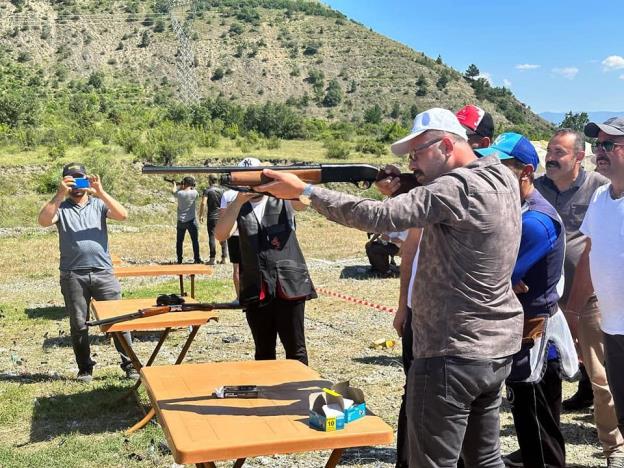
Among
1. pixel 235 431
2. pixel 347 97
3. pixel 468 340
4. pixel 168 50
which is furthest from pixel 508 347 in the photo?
pixel 168 50

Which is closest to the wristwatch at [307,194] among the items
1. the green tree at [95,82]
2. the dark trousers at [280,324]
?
the dark trousers at [280,324]

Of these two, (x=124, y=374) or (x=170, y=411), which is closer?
(x=170, y=411)

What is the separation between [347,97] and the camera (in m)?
71.6

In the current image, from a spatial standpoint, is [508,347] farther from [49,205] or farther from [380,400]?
[49,205]

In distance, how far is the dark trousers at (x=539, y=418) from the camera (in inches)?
136

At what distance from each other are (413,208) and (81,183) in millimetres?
4311

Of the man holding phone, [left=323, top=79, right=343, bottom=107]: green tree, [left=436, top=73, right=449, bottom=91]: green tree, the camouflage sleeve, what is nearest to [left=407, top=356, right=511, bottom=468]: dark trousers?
the camouflage sleeve

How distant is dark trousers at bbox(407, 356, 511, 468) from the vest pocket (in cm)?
191

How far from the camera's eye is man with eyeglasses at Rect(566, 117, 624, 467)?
11.2 ft

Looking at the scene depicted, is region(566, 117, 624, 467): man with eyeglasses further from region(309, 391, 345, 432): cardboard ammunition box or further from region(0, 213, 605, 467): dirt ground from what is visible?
region(309, 391, 345, 432): cardboard ammunition box

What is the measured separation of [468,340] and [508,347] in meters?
0.20

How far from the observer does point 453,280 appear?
8.05 ft

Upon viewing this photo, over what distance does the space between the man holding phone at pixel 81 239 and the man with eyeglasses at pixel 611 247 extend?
3945 mm

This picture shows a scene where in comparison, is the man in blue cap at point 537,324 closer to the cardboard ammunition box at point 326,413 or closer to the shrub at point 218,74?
the cardboard ammunition box at point 326,413
